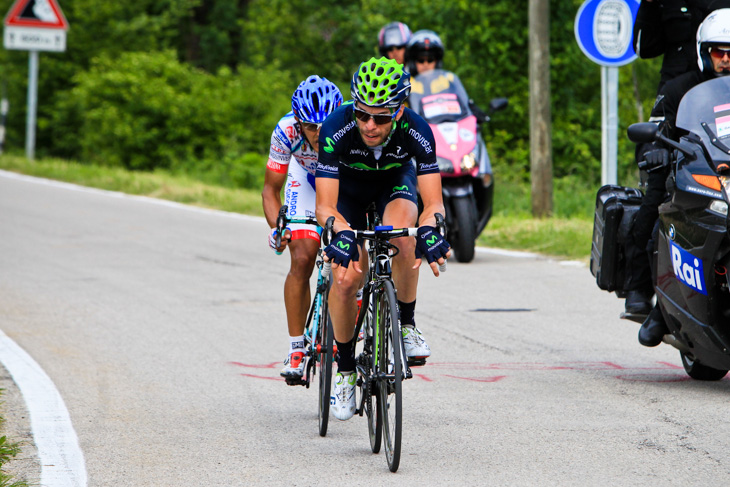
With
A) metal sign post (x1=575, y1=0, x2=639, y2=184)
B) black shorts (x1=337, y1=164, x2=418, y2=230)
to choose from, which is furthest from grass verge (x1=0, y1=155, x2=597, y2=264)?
black shorts (x1=337, y1=164, x2=418, y2=230)

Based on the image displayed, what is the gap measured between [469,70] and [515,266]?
9976mm

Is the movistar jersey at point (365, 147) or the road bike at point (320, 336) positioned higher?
the movistar jersey at point (365, 147)

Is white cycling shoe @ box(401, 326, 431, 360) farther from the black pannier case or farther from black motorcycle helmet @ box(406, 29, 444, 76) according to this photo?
black motorcycle helmet @ box(406, 29, 444, 76)

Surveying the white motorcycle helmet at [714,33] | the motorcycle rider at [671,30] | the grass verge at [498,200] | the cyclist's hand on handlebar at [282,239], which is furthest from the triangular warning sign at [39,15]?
the white motorcycle helmet at [714,33]

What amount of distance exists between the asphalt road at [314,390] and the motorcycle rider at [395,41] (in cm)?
241

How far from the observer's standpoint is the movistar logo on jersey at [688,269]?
20.3ft

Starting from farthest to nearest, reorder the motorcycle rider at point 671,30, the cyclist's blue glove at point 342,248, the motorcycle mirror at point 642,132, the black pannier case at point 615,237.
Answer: the motorcycle rider at point 671,30
the black pannier case at point 615,237
the motorcycle mirror at point 642,132
the cyclist's blue glove at point 342,248

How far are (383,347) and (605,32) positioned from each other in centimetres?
791

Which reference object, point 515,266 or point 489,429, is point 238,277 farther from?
point 489,429

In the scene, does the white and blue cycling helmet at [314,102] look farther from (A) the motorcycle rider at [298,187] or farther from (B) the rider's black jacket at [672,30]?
(B) the rider's black jacket at [672,30]

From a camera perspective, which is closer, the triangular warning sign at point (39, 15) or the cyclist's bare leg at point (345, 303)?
the cyclist's bare leg at point (345, 303)

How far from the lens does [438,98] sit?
12680 millimetres

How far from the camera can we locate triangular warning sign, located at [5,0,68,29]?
74.9 ft

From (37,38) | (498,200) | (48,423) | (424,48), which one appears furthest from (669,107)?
(37,38)
